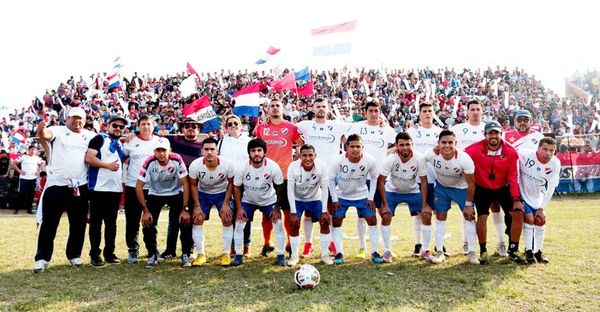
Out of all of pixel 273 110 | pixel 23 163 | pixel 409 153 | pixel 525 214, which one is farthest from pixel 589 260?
pixel 23 163

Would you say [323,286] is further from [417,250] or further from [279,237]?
[417,250]

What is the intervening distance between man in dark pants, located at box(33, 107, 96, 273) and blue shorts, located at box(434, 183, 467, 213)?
5.65m

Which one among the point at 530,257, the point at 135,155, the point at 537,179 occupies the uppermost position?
the point at 135,155

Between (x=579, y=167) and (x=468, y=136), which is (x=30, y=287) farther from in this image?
(x=579, y=167)

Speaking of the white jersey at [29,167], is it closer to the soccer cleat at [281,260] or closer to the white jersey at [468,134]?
the soccer cleat at [281,260]

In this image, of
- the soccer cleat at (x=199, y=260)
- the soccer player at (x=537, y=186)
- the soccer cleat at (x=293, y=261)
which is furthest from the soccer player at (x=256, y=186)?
the soccer player at (x=537, y=186)

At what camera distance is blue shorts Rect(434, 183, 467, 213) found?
7543 millimetres

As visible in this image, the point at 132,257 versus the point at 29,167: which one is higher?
the point at 29,167

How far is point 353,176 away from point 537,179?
2892 millimetres

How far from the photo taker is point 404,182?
25.5ft

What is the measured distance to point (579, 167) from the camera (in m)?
19.2

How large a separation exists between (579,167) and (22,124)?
92.2ft

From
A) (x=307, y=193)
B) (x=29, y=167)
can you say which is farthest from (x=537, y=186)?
(x=29, y=167)

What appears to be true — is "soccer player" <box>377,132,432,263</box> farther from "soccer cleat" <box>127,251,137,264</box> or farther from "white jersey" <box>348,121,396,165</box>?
"soccer cleat" <box>127,251,137,264</box>
